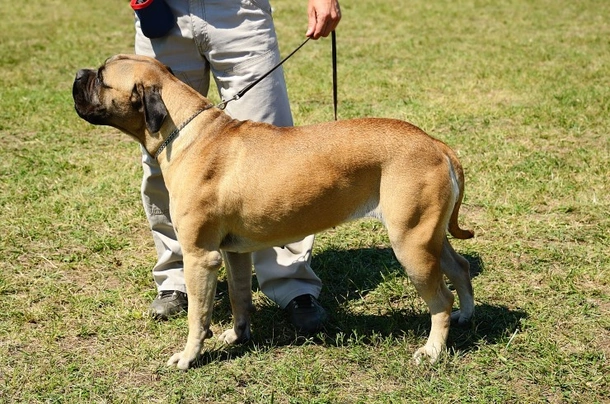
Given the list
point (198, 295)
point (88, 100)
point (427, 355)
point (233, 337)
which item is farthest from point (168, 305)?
point (427, 355)

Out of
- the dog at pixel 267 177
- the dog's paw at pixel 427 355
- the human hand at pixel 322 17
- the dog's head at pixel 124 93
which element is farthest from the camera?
the human hand at pixel 322 17

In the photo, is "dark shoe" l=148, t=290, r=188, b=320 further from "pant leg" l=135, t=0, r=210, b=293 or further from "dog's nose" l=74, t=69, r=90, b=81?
"dog's nose" l=74, t=69, r=90, b=81

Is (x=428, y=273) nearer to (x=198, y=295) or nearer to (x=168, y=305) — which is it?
(x=198, y=295)

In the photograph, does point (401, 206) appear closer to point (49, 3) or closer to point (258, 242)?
point (258, 242)

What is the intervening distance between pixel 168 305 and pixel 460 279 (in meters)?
1.72

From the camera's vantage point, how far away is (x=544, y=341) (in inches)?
169

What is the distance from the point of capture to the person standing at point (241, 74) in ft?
14.8

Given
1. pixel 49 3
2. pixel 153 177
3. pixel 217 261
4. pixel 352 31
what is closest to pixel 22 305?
pixel 153 177

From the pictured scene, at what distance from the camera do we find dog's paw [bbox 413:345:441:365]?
161 inches

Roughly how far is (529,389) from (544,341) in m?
0.48

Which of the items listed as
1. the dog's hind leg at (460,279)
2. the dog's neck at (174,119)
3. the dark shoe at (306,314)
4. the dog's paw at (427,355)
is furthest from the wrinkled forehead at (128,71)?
the dog's paw at (427,355)

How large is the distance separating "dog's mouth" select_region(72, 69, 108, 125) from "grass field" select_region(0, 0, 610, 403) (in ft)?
4.18

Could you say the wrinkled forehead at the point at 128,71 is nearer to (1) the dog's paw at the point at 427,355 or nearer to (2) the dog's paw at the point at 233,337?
(2) the dog's paw at the point at 233,337

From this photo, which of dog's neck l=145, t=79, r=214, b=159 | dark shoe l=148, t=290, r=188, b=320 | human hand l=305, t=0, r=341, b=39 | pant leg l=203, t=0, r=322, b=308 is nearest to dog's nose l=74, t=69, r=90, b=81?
dog's neck l=145, t=79, r=214, b=159
